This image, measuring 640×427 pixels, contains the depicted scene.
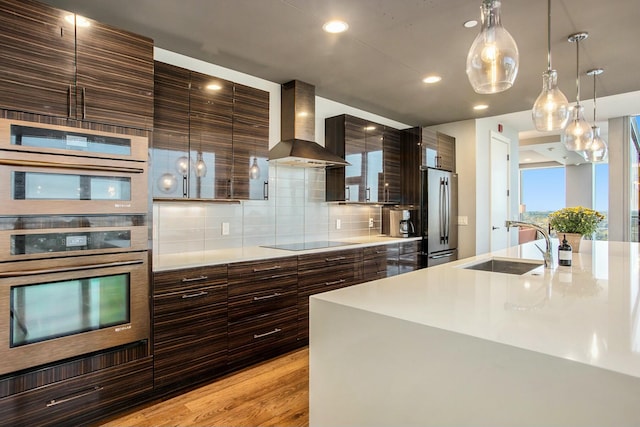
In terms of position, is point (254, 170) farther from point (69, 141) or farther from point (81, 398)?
point (81, 398)

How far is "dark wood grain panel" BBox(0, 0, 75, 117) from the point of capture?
5.85ft

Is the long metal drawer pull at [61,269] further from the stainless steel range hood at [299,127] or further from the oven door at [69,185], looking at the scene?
the stainless steel range hood at [299,127]

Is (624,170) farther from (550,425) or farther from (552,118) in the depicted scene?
(550,425)

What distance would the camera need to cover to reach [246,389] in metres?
2.51

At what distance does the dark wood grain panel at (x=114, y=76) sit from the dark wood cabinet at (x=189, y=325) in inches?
40.8

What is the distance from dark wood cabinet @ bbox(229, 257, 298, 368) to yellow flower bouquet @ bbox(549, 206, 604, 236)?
7.46 ft

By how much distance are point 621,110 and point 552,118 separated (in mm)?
4239

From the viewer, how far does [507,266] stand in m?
2.69

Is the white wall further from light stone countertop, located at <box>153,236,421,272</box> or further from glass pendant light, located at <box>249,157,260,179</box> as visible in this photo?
glass pendant light, located at <box>249,157,260,179</box>

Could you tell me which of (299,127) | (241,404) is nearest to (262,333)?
(241,404)

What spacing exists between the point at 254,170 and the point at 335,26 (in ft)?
4.45

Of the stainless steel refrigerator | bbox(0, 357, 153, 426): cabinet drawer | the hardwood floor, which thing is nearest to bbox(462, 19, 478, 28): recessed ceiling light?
the stainless steel refrigerator

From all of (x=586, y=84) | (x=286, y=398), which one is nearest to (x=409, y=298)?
(x=286, y=398)

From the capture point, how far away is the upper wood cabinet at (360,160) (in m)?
3.98
